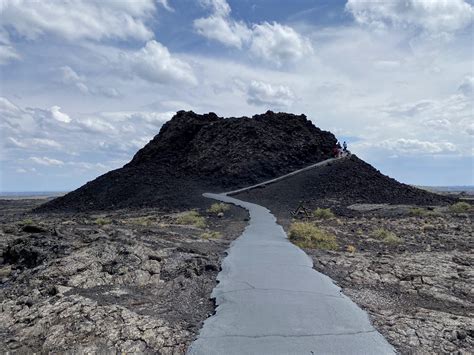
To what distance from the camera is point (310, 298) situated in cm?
722

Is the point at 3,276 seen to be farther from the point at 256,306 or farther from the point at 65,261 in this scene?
the point at 256,306

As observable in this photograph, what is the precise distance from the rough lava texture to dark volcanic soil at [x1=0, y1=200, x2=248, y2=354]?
76.0 feet

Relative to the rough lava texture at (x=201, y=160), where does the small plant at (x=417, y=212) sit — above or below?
below

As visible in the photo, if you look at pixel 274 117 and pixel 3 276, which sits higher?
pixel 274 117

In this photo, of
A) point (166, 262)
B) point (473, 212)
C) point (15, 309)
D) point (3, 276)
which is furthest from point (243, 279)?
point (473, 212)

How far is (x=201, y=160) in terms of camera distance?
48.4 meters

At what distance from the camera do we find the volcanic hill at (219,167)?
127ft

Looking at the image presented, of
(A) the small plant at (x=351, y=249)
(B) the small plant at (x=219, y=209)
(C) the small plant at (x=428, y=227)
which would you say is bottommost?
(A) the small plant at (x=351, y=249)

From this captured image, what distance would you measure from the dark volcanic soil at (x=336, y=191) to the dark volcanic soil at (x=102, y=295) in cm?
2153

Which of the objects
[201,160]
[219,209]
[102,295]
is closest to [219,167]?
[201,160]

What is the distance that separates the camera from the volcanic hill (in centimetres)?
3872

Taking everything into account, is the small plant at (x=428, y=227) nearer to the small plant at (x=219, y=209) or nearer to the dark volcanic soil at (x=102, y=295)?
the dark volcanic soil at (x=102, y=295)

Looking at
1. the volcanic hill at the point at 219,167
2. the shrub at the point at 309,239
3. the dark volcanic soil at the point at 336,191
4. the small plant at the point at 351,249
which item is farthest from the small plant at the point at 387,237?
the volcanic hill at the point at 219,167

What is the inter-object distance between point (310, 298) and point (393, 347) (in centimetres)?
194
